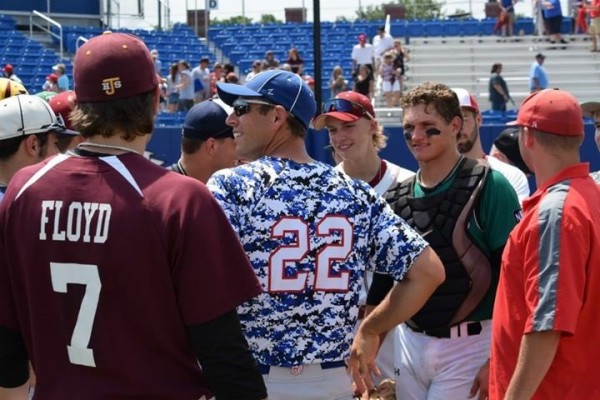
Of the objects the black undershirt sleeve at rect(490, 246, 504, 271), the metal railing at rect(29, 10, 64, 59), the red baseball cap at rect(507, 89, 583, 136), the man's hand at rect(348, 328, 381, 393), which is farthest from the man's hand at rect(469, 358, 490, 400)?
the metal railing at rect(29, 10, 64, 59)

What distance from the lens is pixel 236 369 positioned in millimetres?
2914

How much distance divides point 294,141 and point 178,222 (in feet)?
3.92

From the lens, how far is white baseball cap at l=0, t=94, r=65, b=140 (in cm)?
444

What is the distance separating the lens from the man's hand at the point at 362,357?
4.05 meters

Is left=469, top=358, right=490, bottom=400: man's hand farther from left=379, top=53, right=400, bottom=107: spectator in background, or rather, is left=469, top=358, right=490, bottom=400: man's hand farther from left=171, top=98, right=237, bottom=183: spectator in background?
left=379, top=53, right=400, bottom=107: spectator in background

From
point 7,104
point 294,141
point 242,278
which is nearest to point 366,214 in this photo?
point 294,141

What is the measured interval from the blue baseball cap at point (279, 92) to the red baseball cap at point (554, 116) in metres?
0.82

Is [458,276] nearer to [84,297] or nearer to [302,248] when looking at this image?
[302,248]

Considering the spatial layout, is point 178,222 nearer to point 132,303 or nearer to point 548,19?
point 132,303

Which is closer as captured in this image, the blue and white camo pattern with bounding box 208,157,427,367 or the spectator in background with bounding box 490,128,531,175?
the blue and white camo pattern with bounding box 208,157,427,367

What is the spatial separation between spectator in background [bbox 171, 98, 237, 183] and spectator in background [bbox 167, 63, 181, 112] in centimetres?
1853

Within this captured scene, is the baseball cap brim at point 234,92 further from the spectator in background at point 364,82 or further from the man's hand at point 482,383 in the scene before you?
the spectator in background at point 364,82

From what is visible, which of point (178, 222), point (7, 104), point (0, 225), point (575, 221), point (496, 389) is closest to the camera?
point (178, 222)

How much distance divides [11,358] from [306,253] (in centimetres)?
112
